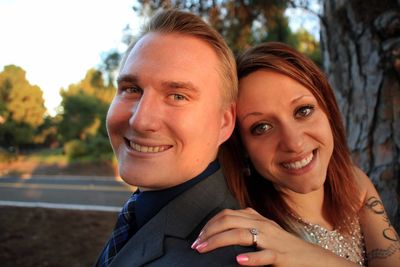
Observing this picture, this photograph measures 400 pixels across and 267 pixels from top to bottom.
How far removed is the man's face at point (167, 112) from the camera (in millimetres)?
1373

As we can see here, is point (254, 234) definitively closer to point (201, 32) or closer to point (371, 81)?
point (201, 32)

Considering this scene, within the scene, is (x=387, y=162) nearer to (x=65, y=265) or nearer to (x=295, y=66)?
(x=295, y=66)

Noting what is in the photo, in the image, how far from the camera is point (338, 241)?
1862mm

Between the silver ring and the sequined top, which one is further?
the sequined top

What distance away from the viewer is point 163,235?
1.28 metres

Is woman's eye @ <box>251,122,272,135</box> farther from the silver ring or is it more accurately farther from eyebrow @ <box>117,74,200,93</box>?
the silver ring

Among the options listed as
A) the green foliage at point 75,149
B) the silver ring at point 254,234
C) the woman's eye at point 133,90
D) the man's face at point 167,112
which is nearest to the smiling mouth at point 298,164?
the man's face at point 167,112

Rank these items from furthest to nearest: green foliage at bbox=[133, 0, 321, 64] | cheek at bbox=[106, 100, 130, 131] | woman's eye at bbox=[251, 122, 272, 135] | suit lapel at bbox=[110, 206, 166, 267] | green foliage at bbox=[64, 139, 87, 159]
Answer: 1. green foliage at bbox=[64, 139, 87, 159]
2. green foliage at bbox=[133, 0, 321, 64]
3. woman's eye at bbox=[251, 122, 272, 135]
4. cheek at bbox=[106, 100, 130, 131]
5. suit lapel at bbox=[110, 206, 166, 267]

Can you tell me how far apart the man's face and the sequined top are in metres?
0.73

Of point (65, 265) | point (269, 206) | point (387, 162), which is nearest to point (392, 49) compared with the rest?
point (387, 162)

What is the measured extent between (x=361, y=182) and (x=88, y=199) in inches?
379

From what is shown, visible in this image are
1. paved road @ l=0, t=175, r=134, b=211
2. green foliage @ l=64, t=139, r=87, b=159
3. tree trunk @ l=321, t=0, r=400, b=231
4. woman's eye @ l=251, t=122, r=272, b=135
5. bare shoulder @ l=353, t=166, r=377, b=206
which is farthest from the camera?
green foliage @ l=64, t=139, r=87, b=159

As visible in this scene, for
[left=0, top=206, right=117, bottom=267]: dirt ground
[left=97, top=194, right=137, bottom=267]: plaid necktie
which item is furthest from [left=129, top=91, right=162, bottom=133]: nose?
[left=0, top=206, right=117, bottom=267]: dirt ground

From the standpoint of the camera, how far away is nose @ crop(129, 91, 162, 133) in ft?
4.46
